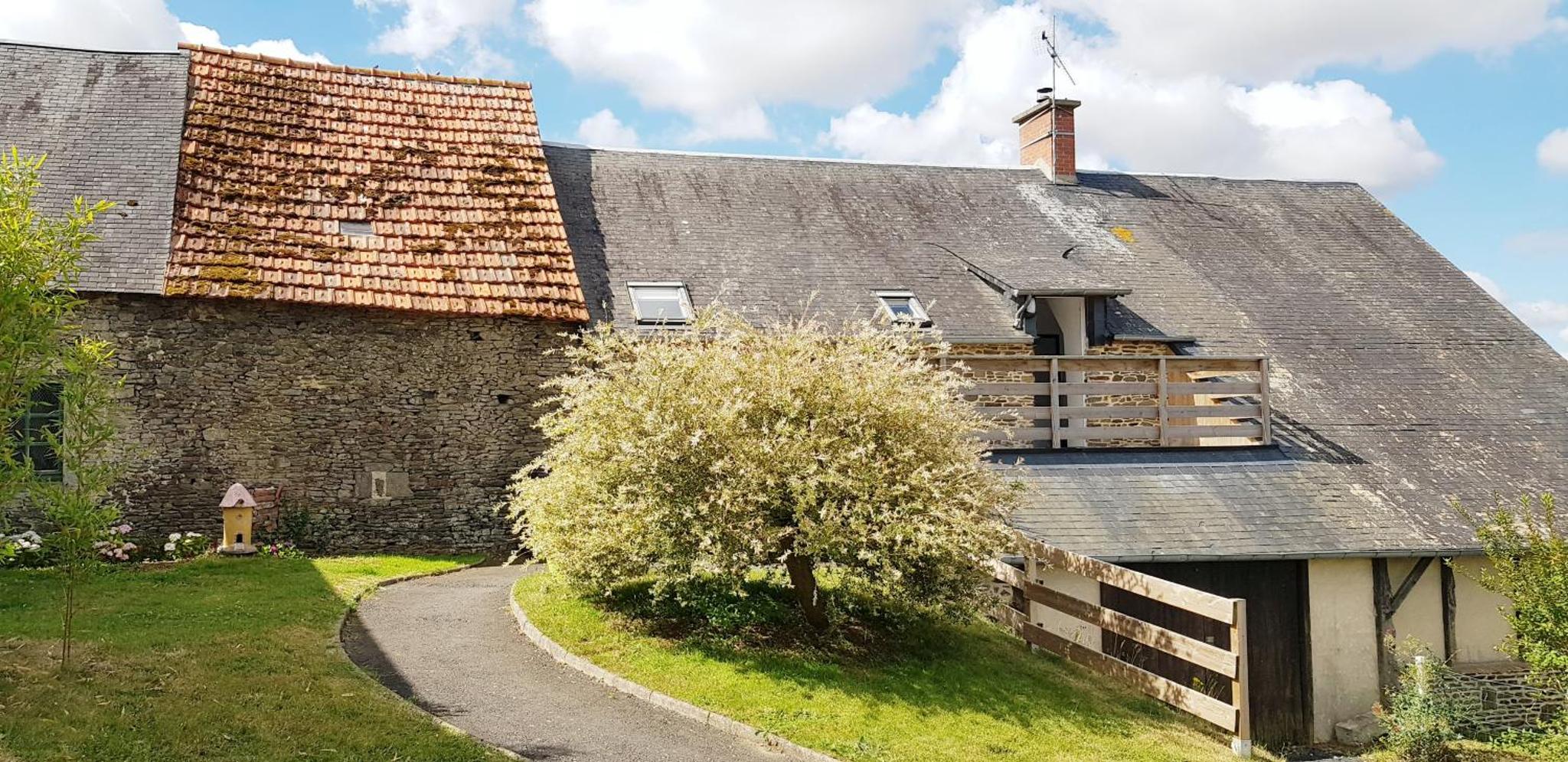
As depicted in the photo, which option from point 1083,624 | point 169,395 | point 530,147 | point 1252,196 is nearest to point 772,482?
point 1083,624

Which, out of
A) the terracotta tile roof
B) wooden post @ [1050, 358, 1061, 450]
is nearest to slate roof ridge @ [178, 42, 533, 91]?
the terracotta tile roof

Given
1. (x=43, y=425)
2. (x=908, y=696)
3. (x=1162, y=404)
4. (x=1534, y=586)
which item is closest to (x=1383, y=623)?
(x=1534, y=586)

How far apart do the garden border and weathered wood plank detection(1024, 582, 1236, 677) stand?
520cm

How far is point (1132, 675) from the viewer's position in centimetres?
951

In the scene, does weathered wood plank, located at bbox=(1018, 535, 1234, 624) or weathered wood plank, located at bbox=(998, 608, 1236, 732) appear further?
weathered wood plank, located at bbox=(998, 608, 1236, 732)

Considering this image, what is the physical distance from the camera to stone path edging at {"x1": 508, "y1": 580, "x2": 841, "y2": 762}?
23.2ft

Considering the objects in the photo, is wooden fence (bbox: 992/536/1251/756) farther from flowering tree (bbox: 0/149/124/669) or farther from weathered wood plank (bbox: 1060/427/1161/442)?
flowering tree (bbox: 0/149/124/669)

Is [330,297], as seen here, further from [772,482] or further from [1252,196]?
[1252,196]

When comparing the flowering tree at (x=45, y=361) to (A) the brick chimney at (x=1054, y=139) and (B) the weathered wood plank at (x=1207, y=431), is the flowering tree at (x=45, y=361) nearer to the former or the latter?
(B) the weathered wood plank at (x=1207, y=431)

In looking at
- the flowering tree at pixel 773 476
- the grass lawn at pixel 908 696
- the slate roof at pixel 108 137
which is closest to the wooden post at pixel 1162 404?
the grass lawn at pixel 908 696

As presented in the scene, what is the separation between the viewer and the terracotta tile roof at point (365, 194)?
1413 cm

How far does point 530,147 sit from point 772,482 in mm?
10820

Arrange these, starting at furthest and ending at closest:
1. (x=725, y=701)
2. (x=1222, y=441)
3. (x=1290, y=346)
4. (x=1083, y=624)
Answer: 1. (x=1290, y=346)
2. (x=1222, y=441)
3. (x=1083, y=624)
4. (x=725, y=701)

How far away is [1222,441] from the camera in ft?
47.8
